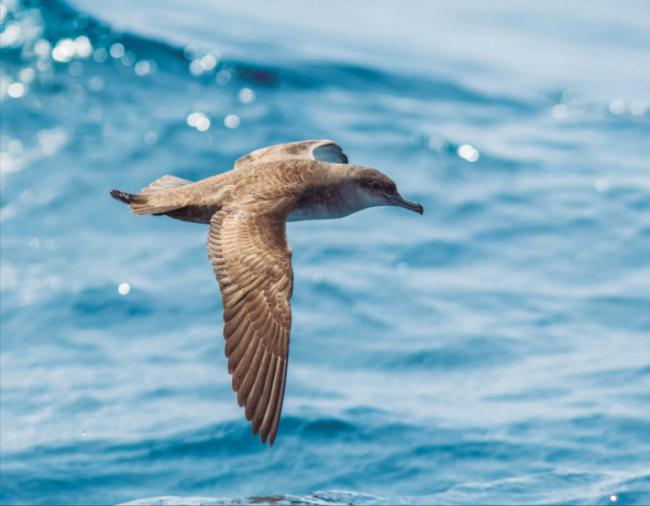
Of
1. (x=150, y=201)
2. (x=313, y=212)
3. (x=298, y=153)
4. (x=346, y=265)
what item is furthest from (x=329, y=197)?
(x=346, y=265)

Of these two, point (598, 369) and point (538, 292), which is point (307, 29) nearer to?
point (538, 292)

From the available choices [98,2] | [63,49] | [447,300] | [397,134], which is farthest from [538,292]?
[98,2]

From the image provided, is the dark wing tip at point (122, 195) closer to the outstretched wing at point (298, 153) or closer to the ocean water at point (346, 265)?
the outstretched wing at point (298, 153)

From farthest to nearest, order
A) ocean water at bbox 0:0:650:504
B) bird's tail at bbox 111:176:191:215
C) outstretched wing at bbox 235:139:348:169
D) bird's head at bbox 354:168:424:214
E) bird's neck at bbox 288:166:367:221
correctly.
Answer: ocean water at bbox 0:0:650:504 → outstretched wing at bbox 235:139:348:169 → bird's head at bbox 354:168:424:214 → bird's neck at bbox 288:166:367:221 → bird's tail at bbox 111:176:191:215

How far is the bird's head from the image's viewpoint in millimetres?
7992

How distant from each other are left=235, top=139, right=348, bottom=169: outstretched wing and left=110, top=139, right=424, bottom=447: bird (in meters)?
0.02

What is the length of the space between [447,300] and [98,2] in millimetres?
8098

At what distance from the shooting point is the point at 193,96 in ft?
53.4

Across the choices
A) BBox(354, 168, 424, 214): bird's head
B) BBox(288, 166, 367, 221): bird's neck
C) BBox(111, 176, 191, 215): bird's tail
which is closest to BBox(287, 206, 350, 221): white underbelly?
BBox(288, 166, 367, 221): bird's neck

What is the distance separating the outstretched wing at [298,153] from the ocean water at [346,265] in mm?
2256

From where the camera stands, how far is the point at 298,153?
335 inches

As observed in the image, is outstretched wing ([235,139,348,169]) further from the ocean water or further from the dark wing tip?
the ocean water

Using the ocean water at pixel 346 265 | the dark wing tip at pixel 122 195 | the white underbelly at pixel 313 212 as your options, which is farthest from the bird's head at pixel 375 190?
the ocean water at pixel 346 265

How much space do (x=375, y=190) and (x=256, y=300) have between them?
4.85 feet
